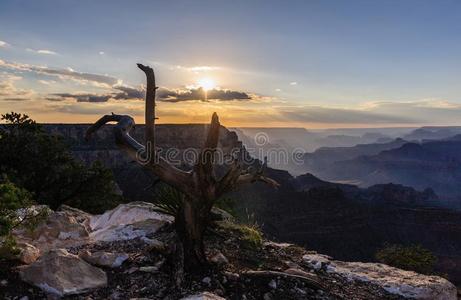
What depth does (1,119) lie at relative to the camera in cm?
2217

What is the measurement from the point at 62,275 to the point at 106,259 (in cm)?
87

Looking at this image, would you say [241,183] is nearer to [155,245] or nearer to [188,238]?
[188,238]

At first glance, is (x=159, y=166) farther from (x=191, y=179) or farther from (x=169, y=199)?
(x=169, y=199)

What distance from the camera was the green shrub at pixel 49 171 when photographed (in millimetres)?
21984

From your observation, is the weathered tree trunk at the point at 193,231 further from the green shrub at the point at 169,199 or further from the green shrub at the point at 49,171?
the green shrub at the point at 49,171

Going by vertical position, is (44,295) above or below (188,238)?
below

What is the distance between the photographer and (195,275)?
6992 mm

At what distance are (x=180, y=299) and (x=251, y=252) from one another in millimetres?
2833

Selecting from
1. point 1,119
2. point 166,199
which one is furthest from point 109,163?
point 166,199

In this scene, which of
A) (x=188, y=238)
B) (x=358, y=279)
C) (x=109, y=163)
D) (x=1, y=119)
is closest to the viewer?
(x=188, y=238)

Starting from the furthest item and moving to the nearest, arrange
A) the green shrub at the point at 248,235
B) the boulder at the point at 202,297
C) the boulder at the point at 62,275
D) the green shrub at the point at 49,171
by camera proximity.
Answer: the green shrub at the point at 49,171 < the green shrub at the point at 248,235 < the boulder at the point at 62,275 < the boulder at the point at 202,297

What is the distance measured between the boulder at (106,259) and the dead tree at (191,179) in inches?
44.4

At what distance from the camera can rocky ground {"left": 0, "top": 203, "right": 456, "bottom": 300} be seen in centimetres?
648

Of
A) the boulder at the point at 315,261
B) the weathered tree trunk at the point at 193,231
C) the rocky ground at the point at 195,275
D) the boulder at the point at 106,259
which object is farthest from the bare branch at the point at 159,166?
the boulder at the point at 315,261
